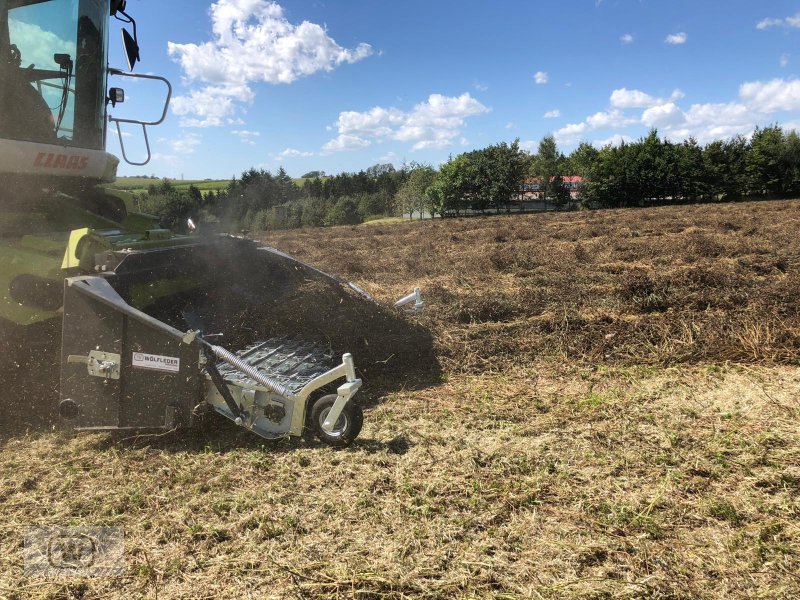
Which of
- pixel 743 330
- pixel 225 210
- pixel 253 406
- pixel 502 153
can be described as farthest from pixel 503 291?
pixel 502 153

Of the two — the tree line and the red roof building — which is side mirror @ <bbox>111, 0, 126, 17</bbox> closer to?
the tree line

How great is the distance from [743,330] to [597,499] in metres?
3.46

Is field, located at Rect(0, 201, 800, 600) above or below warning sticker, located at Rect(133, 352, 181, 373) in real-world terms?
below

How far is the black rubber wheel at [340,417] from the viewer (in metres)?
3.38

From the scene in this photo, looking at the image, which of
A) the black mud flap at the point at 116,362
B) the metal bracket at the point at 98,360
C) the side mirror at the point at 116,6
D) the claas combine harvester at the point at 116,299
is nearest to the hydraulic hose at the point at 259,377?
the claas combine harvester at the point at 116,299

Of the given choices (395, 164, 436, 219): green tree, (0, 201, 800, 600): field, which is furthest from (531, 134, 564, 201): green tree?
(0, 201, 800, 600): field

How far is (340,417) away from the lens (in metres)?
3.44

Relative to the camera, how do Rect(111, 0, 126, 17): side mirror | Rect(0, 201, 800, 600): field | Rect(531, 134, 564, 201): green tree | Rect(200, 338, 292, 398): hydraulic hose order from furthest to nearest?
1. Rect(531, 134, 564, 201): green tree
2. Rect(111, 0, 126, 17): side mirror
3. Rect(200, 338, 292, 398): hydraulic hose
4. Rect(0, 201, 800, 600): field

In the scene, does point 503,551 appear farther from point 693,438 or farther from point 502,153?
point 502,153

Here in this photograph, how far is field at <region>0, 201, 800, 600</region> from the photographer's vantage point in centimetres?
224

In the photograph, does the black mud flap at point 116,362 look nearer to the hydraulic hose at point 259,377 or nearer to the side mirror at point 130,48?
the hydraulic hose at point 259,377

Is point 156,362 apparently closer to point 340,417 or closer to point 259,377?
point 259,377

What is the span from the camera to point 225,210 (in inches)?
242

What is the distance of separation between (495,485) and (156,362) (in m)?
2.20
